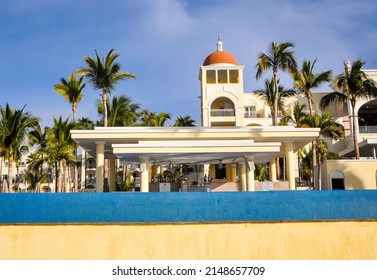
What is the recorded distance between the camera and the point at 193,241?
44.5 ft

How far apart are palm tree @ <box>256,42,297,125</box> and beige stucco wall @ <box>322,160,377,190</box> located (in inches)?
307

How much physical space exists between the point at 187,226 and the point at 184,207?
0.67 metres

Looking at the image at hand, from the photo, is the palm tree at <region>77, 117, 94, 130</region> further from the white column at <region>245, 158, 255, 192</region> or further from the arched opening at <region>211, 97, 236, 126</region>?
the white column at <region>245, 158, 255, 192</region>

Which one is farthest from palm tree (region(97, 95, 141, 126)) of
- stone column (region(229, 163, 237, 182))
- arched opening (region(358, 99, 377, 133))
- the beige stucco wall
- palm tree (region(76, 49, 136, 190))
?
arched opening (region(358, 99, 377, 133))

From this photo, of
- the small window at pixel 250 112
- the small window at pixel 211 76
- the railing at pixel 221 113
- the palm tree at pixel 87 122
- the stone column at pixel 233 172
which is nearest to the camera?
the stone column at pixel 233 172

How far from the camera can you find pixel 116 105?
33.6 meters

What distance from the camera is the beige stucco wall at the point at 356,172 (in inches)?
1016

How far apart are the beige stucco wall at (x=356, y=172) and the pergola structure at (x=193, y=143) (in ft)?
11.8

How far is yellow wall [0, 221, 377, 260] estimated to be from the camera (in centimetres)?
1342

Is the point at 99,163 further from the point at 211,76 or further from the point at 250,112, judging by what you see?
the point at 250,112

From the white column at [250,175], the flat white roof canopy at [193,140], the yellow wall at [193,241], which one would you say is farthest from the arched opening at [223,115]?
the yellow wall at [193,241]

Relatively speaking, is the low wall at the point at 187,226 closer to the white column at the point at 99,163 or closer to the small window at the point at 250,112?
the white column at the point at 99,163
